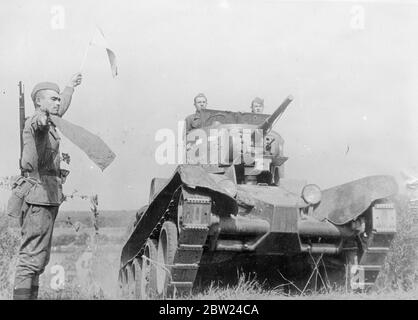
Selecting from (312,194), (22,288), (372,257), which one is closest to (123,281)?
(312,194)

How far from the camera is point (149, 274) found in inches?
305

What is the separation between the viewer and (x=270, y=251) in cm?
730

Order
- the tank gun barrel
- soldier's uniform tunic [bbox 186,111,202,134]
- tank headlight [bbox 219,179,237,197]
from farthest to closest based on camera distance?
soldier's uniform tunic [bbox 186,111,202,134] → the tank gun barrel → tank headlight [bbox 219,179,237,197]

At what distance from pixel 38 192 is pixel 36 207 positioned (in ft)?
0.47

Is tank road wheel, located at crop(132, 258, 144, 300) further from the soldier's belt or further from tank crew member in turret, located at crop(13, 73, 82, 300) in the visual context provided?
the soldier's belt

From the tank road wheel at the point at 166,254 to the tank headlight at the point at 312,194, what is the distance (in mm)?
1785

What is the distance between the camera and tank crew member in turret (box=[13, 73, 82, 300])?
5.46 meters

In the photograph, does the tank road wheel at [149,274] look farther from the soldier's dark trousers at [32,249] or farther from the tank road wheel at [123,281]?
the soldier's dark trousers at [32,249]

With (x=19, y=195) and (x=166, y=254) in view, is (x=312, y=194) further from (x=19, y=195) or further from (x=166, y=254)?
(x=19, y=195)

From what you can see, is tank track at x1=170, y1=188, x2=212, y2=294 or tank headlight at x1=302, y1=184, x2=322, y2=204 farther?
tank headlight at x1=302, y1=184, x2=322, y2=204

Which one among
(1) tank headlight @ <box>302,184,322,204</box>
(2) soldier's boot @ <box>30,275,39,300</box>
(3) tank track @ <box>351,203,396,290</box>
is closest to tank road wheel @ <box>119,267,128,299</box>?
(1) tank headlight @ <box>302,184,322,204</box>

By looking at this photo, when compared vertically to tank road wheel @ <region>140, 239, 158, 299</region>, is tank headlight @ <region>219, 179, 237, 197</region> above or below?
above

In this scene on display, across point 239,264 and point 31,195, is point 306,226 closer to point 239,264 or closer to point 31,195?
point 239,264

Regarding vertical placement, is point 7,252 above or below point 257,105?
below
